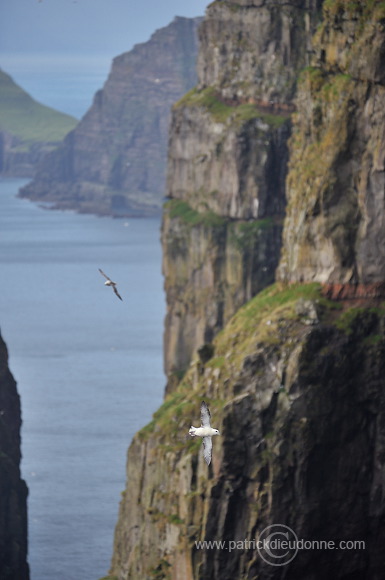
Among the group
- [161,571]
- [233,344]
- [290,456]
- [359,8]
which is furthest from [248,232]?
[161,571]

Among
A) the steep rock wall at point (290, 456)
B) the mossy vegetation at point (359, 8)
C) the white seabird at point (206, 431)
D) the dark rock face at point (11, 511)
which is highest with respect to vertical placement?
the mossy vegetation at point (359, 8)

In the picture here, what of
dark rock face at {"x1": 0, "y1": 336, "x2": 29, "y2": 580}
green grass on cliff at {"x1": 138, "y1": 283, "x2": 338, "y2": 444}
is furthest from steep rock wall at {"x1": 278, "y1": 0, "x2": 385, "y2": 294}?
dark rock face at {"x1": 0, "y1": 336, "x2": 29, "y2": 580}

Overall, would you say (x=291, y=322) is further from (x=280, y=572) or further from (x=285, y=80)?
(x=285, y=80)

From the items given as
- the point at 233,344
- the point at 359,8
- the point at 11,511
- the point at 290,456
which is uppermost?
the point at 359,8

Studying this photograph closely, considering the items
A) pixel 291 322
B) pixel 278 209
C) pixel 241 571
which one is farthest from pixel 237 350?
pixel 278 209

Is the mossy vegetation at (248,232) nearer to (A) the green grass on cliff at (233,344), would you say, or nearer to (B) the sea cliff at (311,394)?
(A) the green grass on cliff at (233,344)

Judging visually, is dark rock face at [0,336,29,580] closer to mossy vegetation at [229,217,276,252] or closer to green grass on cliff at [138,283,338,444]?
green grass on cliff at [138,283,338,444]

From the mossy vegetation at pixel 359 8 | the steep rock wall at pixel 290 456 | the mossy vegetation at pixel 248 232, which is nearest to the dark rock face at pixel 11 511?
the steep rock wall at pixel 290 456

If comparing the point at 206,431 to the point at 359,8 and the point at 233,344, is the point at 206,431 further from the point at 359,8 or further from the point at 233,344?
the point at 359,8
